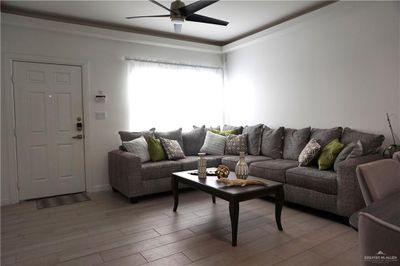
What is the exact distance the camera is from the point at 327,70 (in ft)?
12.9

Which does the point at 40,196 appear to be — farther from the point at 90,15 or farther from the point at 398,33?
the point at 398,33

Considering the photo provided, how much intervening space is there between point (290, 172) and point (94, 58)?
11.0 ft

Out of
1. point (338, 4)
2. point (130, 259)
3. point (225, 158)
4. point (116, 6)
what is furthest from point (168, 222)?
point (338, 4)

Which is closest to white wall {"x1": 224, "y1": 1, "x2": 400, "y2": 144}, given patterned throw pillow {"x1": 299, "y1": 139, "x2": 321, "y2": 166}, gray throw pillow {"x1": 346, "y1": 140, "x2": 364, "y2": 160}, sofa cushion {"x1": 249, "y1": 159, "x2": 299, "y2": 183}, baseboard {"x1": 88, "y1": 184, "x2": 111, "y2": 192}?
gray throw pillow {"x1": 346, "y1": 140, "x2": 364, "y2": 160}

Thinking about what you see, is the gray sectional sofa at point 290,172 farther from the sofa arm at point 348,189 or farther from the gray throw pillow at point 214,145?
the gray throw pillow at point 214,145

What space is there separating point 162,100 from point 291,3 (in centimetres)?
255

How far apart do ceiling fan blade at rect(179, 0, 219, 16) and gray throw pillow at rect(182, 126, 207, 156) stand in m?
2.41

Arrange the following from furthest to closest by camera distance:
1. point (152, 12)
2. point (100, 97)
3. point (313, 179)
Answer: point (100, 97), point (152, 12), point (313, 179)

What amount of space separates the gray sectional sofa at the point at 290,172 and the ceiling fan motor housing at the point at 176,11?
1.85 m

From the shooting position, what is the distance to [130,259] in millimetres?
2270

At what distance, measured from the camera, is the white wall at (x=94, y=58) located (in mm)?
3789

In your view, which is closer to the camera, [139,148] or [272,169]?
[272,169]

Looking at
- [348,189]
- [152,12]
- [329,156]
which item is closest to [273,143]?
[329,156]

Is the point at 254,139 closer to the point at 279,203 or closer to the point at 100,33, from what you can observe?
the point at 279,203
